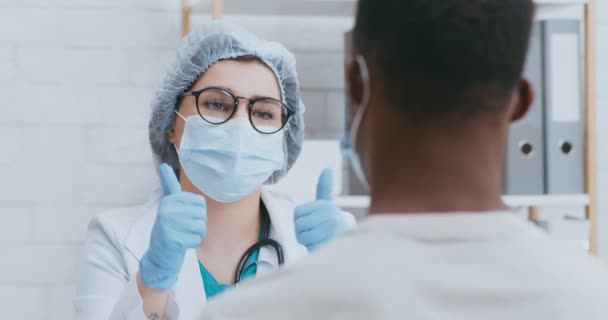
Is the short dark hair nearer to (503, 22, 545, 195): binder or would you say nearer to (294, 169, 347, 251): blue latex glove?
(294, 169, 347, 251): blue latex glove

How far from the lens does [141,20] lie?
2238 millimetres

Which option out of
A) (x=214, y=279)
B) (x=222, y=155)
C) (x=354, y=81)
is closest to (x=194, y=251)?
(x=214, y=279)

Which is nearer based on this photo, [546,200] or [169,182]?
[169,182]

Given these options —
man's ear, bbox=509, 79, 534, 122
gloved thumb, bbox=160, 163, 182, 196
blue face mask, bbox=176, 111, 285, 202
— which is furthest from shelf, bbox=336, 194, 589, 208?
man's ear, bbox=509, 79, 534, 122

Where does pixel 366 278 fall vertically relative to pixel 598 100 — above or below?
below

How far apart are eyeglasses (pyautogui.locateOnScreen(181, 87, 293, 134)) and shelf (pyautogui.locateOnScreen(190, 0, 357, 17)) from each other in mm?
535

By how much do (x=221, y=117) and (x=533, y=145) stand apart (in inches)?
32.1

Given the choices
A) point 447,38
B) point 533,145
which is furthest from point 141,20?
point 447,38

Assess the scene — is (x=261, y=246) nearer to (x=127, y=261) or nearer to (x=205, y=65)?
(x=127, y=261)

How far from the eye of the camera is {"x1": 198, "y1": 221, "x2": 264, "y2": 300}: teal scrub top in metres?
1.55

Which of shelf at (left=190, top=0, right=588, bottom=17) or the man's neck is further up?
shelf at (left=190, top=0, right=588, bottom=17)

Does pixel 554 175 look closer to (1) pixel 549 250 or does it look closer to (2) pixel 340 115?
(2) pixel 340 115

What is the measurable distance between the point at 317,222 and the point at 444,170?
86cm

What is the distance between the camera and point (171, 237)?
1.37m
